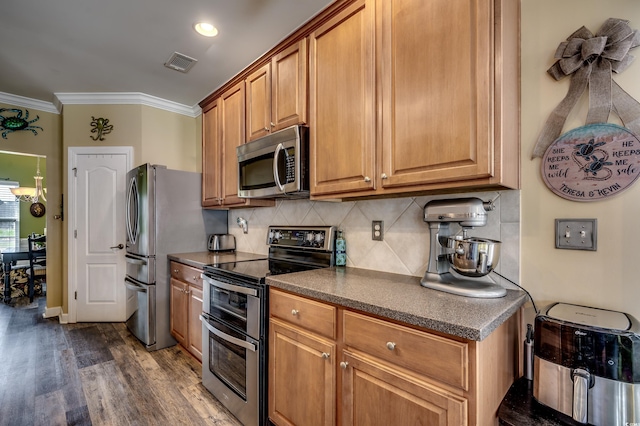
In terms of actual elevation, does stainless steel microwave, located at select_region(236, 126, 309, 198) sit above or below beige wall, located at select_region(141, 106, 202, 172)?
below

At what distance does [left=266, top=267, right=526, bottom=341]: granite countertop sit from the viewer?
0.94 metres

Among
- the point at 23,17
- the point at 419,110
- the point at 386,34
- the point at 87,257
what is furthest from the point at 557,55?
the point at 87,257

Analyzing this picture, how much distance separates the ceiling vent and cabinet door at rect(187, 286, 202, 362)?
185cm

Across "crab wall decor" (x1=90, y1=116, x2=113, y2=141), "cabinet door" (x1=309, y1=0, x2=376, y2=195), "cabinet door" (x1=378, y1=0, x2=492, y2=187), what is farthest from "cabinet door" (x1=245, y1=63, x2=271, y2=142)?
"crab wall decor" (x1=90, y1=116, x2=113, y2=141)

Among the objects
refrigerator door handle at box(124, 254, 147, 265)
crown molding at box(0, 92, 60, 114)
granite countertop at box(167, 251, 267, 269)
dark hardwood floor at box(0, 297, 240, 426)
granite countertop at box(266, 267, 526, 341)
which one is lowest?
dark hardwood floor at box(0, 297, 240, 426)

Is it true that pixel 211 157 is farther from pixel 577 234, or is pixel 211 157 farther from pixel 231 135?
pixel 577 234

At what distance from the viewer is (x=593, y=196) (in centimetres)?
115

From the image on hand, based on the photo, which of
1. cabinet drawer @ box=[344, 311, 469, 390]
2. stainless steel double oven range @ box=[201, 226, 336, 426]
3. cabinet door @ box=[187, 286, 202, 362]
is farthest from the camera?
cabinet door @ box=[187, 286, 202, 362]

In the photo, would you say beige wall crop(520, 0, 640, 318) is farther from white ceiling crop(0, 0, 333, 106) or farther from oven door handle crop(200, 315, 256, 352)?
oven door handle crop(200, 315, 256, 352)

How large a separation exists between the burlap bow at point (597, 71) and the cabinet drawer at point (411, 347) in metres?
0.95

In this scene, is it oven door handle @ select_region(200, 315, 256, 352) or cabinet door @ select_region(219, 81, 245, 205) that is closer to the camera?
oven door handle @ select_region(200, 315, 256, 352)

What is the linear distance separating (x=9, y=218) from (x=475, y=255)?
8.76 meters

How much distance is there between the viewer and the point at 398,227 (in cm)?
175

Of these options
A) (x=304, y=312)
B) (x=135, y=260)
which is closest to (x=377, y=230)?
(x=304, y=312)
